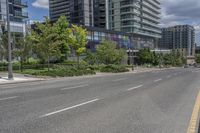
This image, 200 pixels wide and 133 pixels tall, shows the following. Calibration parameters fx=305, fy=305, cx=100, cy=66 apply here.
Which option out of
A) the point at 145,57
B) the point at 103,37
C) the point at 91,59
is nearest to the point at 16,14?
the point at 91,59

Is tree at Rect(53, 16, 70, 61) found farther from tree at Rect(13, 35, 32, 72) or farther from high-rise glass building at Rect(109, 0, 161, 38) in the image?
high-rise glass building at Rect(109, 0, 161, 38)

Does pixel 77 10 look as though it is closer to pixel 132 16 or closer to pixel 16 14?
pixel 132 16

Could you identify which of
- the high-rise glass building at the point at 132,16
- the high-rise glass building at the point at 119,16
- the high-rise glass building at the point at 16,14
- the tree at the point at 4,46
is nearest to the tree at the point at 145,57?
the high-rise glass building at the point at 119,16

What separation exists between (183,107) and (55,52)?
30.7 meters

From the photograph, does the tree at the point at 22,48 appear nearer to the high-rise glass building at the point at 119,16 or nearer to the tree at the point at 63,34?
the tree at the point at 63,34

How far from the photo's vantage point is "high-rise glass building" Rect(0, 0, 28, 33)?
63.2 metres

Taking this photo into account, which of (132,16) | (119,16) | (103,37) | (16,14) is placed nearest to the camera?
(16,14)

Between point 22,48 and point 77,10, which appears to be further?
point 77,10

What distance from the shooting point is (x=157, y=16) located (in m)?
166

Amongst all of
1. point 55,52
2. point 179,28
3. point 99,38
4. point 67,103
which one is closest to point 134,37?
point 99,38

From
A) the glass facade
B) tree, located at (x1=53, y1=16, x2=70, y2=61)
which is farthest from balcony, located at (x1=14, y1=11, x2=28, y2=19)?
the glass facade

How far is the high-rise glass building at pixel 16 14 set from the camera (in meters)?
63.2

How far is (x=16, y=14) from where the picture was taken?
6694 centimetres

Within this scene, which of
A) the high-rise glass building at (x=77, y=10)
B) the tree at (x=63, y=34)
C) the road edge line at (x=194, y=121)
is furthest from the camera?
the high-rise glass building at (x=77, y=10)
